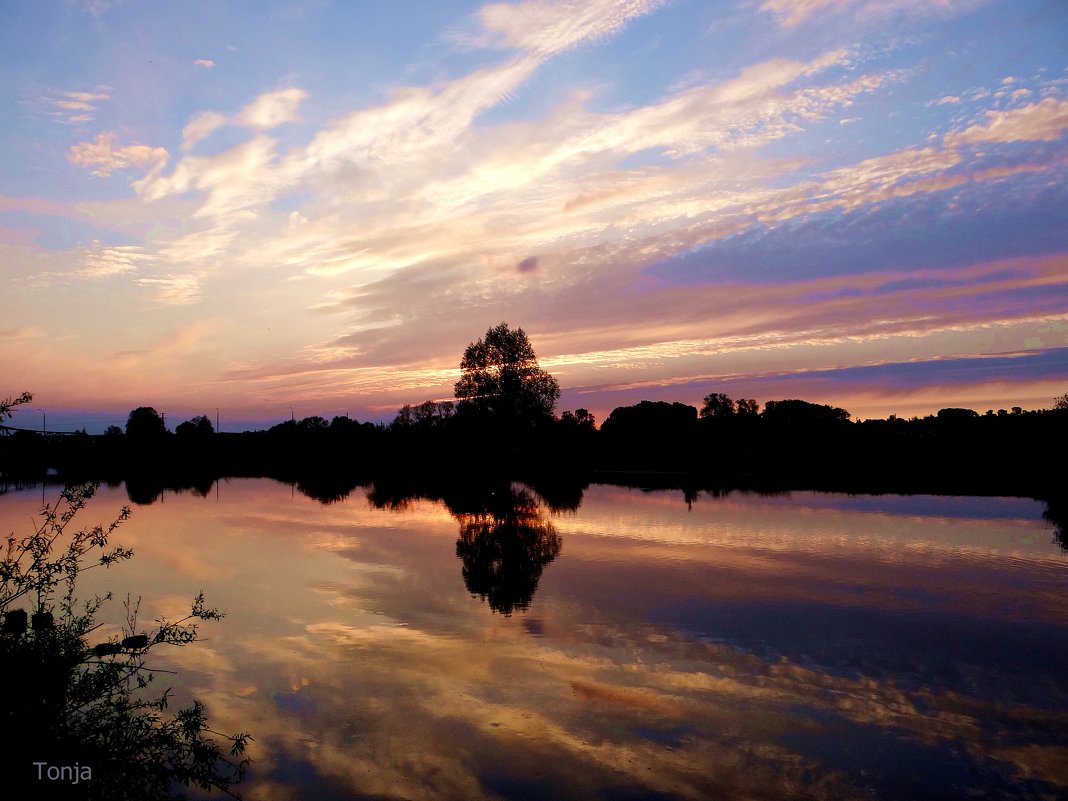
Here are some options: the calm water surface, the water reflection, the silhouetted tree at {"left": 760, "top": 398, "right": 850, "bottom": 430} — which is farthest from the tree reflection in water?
the silhouetted tree at {"left": 760, "top": 398, "right": 850, "bottom": 430}

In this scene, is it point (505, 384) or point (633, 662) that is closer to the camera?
point (633, 662)

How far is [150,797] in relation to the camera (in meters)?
8.97

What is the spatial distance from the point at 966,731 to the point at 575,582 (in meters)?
14.1

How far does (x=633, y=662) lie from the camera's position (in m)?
16.6

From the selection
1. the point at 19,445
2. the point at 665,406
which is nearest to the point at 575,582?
the point at 19,445

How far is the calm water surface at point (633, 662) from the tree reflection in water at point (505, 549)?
22 centimetres

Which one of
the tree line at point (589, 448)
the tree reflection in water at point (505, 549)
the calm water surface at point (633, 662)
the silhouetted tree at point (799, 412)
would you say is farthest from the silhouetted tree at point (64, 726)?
the silhouetted tree at point (799, 412)

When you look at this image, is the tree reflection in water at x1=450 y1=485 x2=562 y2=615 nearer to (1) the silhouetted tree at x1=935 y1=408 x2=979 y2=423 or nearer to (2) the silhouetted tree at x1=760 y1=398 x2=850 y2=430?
(1) the silhouetted tree at x1=935 y1=408 x2=979 y2=423

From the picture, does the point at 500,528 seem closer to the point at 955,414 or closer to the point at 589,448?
the point at 589,448

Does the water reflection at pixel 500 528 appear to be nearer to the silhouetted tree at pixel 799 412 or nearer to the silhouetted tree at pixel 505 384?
the silhouetted tree at pixel 505 384

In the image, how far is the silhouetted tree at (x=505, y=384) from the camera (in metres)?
106

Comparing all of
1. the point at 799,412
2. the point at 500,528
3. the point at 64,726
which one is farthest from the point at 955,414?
the point at 64,726

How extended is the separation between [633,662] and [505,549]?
1640 cm

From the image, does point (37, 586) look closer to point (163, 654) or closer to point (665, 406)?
point (163, 654)
